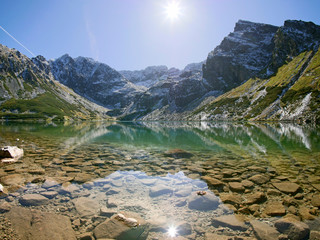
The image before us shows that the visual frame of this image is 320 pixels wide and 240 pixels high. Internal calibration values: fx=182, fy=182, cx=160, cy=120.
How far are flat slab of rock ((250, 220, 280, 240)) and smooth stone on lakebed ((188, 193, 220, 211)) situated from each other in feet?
6.76

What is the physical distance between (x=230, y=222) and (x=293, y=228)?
7.37 feet

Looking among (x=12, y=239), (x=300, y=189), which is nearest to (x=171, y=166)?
(x=300, y=189)

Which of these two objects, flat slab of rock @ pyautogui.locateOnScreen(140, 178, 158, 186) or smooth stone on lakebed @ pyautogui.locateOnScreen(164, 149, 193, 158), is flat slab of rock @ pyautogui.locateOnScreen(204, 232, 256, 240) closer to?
flat slab of rock @ pyautogui.locateOnScreen(140, 178, 158, 186)

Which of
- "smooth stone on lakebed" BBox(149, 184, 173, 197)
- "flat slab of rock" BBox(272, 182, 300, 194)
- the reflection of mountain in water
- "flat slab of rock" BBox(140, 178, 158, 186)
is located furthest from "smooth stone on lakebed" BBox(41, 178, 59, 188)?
the reflection of mountain in water

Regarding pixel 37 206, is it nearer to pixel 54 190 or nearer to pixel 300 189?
pixel 54 190

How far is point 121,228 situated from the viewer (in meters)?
7.17

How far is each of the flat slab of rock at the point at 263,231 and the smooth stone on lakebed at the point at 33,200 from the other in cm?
985

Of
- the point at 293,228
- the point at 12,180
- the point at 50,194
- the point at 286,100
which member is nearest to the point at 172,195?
the point at 293,228

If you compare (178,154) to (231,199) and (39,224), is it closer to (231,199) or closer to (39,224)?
(231,199)

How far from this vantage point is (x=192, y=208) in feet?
30.0

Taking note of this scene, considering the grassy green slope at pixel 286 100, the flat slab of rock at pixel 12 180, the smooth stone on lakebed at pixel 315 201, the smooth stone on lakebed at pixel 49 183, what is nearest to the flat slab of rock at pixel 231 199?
the smooth stone on lakebed at pixel 315 201

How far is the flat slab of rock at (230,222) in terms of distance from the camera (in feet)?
23.9

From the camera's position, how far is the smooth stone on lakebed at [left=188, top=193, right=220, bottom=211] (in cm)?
914

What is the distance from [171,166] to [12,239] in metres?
12.7
